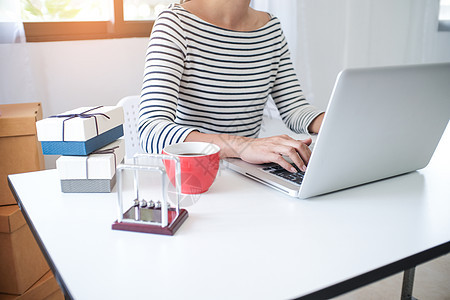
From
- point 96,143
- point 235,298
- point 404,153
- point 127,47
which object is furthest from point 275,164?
point 127,47

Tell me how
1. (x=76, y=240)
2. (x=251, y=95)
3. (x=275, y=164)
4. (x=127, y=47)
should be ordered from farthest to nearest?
(x=127, y=47)
(x=251, y=95)
(x=275, y=164)
(x=76, y=240)

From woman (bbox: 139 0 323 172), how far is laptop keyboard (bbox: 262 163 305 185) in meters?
0.27

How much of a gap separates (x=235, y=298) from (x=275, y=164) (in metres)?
0.45

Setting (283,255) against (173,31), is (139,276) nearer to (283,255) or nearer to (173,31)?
(283,255)

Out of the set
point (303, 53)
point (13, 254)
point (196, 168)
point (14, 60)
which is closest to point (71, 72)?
point (14, 60)

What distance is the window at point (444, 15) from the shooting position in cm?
239

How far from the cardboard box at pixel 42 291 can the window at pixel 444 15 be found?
228 centimetres

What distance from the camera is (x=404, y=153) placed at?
0.82m

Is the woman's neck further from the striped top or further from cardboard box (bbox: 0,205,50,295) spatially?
cardboard box (bbox: 0,205,50,295)

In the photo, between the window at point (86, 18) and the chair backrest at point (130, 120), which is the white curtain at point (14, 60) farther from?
the chair backrest at point (130, 120)

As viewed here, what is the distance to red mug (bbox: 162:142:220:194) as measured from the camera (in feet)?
2.39

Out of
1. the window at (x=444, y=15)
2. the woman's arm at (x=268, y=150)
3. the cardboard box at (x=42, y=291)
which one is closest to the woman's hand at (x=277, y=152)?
the woman's arm at (x=268, y=150)

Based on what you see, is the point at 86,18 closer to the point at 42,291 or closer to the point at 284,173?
the point at 42,291

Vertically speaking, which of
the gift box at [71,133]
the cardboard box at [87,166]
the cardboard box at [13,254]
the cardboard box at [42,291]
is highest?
the gift box at [71,133]
